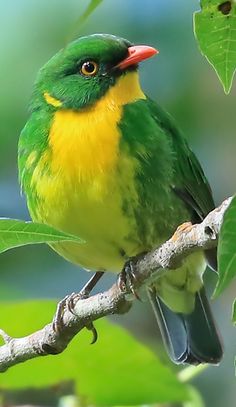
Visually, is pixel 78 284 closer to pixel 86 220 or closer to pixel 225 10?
pixel 86 220

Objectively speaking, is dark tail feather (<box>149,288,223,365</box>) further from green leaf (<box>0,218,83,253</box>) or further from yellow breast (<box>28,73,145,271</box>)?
green leaf (<box>0,218,83,253</box>)

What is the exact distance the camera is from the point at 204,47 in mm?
1153

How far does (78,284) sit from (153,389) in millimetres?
2707

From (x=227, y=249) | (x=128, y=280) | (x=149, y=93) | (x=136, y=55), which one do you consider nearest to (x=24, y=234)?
(x=227, y=249)

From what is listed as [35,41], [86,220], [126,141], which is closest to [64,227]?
[86,220]

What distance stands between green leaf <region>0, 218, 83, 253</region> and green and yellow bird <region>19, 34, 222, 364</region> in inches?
43.4

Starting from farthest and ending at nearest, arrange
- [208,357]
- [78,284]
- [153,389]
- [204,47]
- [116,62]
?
[78,284], [208,357], [116,62], [153,389], [204,47]

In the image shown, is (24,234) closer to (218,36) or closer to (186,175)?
(218,36)

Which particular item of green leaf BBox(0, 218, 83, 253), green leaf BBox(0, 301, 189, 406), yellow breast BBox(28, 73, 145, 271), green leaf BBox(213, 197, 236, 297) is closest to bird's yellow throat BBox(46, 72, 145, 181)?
yellow breast BBox(28, 73, 145, 271)

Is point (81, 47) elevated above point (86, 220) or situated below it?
above

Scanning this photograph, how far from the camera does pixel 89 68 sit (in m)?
2.61

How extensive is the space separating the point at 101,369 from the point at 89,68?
0.99 m

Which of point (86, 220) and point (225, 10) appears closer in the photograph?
point (225, 10)

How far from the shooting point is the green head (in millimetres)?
2541
